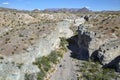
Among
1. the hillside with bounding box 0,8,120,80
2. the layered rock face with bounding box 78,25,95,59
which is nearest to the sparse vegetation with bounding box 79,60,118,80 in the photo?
the hillside with bounding box 0,8,120,80

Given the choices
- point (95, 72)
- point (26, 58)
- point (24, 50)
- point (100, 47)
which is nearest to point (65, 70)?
point (95, 72)

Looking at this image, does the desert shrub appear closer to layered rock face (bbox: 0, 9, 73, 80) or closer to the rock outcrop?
layered rock face (bbox: 0, 9, 73, 80)

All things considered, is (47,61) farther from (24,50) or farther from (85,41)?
(85,41)

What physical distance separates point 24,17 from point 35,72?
7396 cm

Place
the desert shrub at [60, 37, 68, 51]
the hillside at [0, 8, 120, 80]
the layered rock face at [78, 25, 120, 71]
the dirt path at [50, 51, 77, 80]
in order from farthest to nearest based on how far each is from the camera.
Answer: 1. the desert shrub at [60, 37, 68, 51]
2. the layered rock face at [78, 25, 120, 71]
3. the dirt path at [50, 51, 77, 80]
4. the hillside at [0, 8, 120, 80]

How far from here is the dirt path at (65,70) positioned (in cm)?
3981

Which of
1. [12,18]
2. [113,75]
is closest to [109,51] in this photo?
[113,75]

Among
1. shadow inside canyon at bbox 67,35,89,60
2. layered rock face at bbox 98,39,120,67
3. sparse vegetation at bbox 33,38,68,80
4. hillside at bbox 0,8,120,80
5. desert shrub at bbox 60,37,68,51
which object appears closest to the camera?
hillside at bbox 0,8,120,80

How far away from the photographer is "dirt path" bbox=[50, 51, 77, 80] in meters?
39.8

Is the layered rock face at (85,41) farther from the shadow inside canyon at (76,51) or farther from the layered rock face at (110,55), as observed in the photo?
the layered rock face at (110,55)

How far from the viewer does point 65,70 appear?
43.3 meters

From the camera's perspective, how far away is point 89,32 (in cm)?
5391

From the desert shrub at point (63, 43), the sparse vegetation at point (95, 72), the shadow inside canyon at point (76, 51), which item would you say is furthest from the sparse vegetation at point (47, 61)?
the sparse vegetation at point (95, 72)

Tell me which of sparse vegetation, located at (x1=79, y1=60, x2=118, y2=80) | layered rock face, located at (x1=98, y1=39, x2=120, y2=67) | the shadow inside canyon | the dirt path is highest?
layered rock face, located at (x1=98, y1=39, x2=120, y2=67)
